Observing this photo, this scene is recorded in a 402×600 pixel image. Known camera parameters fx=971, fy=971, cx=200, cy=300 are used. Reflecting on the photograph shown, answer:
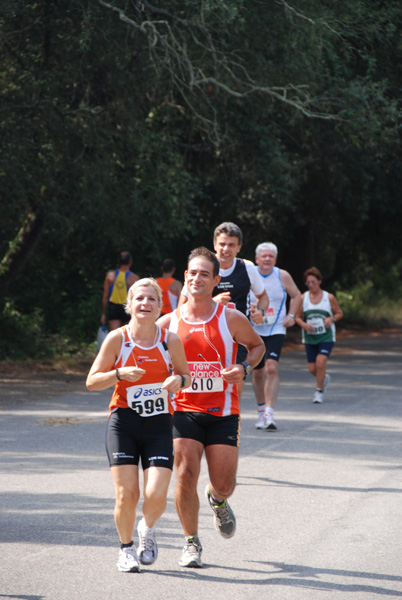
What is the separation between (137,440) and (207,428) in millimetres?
520

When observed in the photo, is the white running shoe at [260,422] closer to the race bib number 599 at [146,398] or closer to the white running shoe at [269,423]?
the white running shoe at [269,423]

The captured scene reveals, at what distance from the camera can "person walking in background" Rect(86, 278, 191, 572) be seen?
5191 millimetres

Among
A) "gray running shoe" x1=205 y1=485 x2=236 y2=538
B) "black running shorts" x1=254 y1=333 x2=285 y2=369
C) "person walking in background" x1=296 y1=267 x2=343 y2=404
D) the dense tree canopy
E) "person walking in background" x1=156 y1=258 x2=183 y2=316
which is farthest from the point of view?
"person walking in background" x1=156 y1=258 x2=183 y2=316

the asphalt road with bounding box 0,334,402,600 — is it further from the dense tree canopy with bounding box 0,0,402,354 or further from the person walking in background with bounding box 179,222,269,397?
the dense tree canopy with bounding box 0,0,402,354

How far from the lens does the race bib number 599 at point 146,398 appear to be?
5.24 m

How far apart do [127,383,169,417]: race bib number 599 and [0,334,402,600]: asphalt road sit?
88 centimetres

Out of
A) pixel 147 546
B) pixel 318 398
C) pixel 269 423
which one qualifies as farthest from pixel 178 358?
pixel 318 398

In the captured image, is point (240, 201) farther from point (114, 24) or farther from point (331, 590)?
point (331, 590)

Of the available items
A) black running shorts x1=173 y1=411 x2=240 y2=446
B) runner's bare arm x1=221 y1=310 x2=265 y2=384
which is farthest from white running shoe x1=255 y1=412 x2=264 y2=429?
black running shorts x1=173 y1=411 x2=240 y2=446

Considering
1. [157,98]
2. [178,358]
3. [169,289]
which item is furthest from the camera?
[157,98]

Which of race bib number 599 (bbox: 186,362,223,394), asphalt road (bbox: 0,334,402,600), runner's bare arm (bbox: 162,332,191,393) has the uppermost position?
runner's bare arm (bbox: 162,332,191,393)

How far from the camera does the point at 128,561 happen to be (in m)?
5.23

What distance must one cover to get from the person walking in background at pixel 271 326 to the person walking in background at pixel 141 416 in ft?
16.6

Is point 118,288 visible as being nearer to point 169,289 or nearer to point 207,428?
point 169,289
